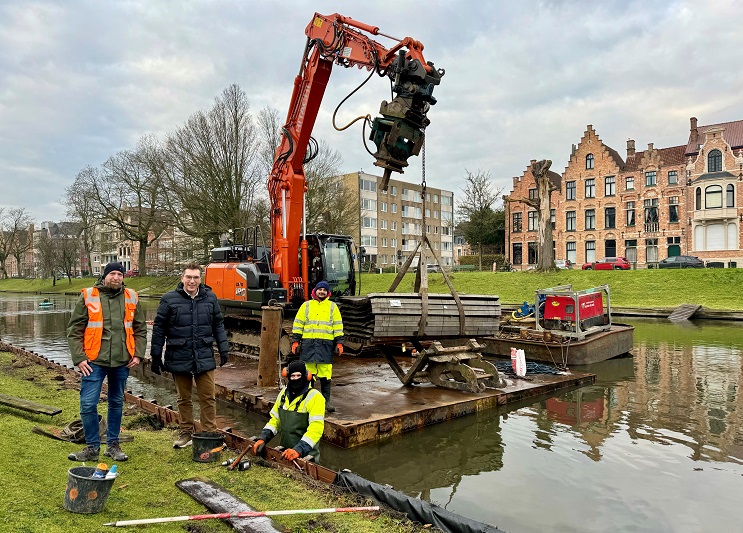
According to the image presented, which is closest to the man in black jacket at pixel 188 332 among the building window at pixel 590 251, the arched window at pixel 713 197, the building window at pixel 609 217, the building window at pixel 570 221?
the arched window at pixel 713 197

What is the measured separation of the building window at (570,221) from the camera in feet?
145

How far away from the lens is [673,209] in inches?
1551

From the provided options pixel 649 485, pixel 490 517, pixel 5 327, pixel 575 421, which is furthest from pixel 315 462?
pixel 5 327

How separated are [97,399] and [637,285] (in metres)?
28.3

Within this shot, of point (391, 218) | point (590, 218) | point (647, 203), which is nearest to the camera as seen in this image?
point (647, 203)

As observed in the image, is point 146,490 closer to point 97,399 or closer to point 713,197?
point 97,399

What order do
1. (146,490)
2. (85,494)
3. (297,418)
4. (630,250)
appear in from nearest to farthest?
(85,494) < (146,490) < (297,418) < (630,250)

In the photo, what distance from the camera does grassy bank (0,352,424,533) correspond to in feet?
11.6

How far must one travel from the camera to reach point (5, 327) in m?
22.0

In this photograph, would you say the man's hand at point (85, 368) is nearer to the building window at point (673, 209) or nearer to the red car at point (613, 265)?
the red car at point (613, 265)

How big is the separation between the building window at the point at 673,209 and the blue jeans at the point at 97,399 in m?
42.7

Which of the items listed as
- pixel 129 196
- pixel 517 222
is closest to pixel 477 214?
pixel 517 222

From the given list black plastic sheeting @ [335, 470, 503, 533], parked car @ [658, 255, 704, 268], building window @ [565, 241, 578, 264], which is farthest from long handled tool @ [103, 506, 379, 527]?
building window @ [565, 241, 578, 264]

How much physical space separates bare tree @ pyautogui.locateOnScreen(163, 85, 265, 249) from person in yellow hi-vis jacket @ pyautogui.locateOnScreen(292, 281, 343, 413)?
73.7 feet
